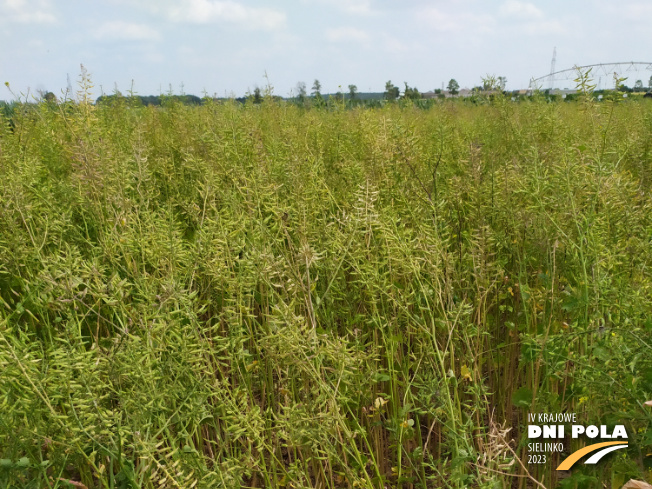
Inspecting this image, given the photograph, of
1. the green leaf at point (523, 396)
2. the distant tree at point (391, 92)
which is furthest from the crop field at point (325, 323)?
the distant tree at point (391, 92)

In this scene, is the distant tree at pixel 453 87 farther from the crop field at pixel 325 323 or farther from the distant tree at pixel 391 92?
the crop field at pixel 325 323

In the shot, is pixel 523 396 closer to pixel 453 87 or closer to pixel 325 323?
pixel 325 323

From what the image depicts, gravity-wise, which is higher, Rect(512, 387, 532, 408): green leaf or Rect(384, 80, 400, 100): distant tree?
Rect(384, 80, 400, 100): distant tree

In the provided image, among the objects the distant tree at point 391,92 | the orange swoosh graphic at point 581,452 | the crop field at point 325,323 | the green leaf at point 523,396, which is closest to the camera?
the crop field at point 325,323

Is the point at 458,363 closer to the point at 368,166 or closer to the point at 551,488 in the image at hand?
the point at 551,488

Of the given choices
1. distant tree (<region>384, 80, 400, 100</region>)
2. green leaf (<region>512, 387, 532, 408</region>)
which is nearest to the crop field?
green leaf (<region>512, 387, 532, 408</region>)

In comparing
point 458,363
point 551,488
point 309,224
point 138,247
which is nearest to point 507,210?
point 458,363

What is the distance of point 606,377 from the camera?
1428 millimetres

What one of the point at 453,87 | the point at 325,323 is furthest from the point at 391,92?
the point at 325,323

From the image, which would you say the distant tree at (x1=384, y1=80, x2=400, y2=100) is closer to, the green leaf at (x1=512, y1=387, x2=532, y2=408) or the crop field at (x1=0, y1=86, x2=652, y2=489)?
the crop field at (x1=0, y1=86, x2=652, y2=489)

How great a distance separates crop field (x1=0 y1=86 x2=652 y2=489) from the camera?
52.4 inches

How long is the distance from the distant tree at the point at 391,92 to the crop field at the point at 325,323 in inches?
216

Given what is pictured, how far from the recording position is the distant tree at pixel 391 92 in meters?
8.36

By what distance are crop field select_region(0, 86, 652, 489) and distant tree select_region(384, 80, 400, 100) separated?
18.0ft
